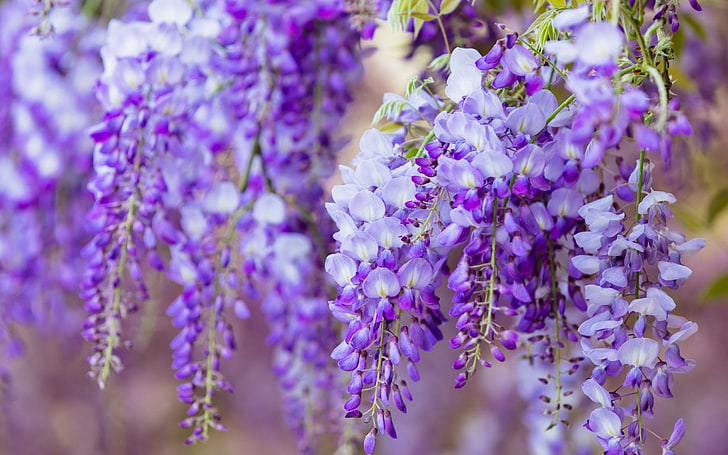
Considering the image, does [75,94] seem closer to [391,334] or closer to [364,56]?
[364,56]

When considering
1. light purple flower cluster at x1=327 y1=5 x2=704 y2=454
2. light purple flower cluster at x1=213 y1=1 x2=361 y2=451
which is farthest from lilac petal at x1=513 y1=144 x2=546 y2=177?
light purple flower cluster at x1=213 y1=1 x2=361 y2=451

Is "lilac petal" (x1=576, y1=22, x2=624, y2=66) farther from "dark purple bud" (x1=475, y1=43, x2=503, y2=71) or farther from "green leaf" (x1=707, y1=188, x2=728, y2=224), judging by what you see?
"green leaf" (x1=707, y1=188, x2=728, y2=224)

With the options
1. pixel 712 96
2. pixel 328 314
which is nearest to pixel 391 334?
pixel 328 314

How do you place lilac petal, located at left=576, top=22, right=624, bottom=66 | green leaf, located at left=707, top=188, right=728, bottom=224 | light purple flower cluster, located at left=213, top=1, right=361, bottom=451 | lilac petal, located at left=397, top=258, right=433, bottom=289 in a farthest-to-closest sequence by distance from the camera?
green leaf, located at left=707, top=188, right=728, bottom=224 → light purple flower cluster, located at left=213, top=1, right=361, bottom=451 → lilac petal, located at left=397, top=258, right=433, bottom=289 → lilac petal, located at left=576, top=22, right=624, bottom=66

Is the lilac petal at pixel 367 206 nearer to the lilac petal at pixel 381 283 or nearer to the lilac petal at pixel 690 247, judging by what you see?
the lilac petal at pixel 381 283

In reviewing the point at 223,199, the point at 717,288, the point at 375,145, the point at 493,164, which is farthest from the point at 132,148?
the point at 717,288

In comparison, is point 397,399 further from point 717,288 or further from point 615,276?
point 717,288
